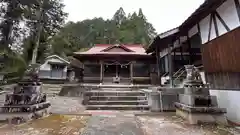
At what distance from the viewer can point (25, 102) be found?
4.64 m

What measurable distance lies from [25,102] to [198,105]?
537 cm

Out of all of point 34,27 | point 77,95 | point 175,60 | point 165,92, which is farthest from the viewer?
point 34,27

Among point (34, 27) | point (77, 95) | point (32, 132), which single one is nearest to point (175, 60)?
point (77, 95)

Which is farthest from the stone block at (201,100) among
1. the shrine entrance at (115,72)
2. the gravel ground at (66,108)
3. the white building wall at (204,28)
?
the shrine entrance at (115,72)

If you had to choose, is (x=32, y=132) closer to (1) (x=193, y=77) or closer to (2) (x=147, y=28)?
(1) (x=193, y=77)

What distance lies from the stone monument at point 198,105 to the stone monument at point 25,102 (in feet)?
15.8

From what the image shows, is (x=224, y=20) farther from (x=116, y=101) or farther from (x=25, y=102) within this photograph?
(x=25, y=102)

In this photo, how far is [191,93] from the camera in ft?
14.9

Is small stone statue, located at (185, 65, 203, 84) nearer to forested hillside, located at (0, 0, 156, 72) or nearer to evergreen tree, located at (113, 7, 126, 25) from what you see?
forested hillside, located at (0, 0, 156, 72)

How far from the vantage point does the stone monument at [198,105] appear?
4.23 meters

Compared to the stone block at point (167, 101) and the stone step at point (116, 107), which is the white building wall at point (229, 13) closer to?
the stone block at point (167, 101)

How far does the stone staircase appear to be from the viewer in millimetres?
6801

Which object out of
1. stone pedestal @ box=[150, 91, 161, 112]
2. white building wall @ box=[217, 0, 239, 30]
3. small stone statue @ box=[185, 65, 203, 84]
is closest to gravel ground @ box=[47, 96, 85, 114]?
stone pedestal @ box=[150, 91, 161, 112]

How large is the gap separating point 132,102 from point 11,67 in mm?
11920
